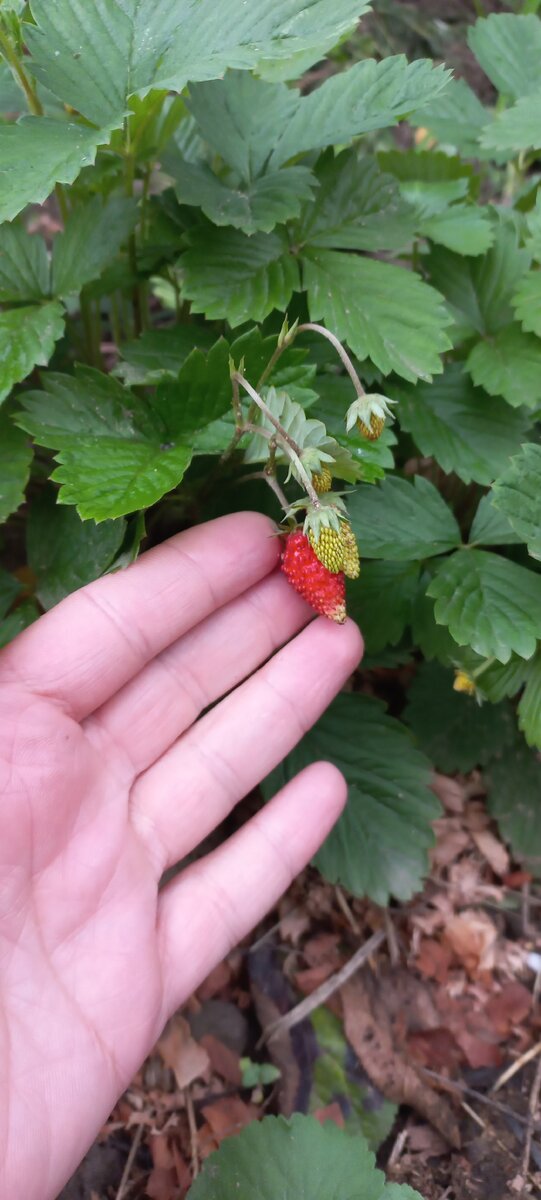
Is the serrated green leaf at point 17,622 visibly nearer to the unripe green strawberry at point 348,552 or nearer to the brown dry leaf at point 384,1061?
the unripe green strawberry at point 348,552

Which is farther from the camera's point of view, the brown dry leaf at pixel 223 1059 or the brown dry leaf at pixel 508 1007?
the brown dry leaf at pixel 508 1007

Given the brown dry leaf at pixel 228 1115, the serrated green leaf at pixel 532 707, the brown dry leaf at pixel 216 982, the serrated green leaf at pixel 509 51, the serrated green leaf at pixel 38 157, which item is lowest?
the brown dry leaf at pixel 228 1115

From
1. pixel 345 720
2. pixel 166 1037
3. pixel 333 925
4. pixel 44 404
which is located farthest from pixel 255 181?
pixel 166 1037

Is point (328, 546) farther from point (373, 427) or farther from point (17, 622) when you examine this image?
point (17, 622)

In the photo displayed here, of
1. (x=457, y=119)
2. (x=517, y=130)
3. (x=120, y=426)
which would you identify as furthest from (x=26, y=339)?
(x=457, y=119)

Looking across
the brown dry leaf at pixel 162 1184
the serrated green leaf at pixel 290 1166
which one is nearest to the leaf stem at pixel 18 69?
the serrated green leaf at pixel 290 1166

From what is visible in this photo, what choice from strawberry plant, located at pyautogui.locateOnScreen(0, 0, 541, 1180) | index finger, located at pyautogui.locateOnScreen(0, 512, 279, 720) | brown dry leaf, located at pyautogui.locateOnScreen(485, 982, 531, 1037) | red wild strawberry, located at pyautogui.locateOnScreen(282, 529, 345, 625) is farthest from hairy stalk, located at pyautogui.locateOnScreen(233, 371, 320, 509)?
brown dry leaf, located at pyautogui.locateOnScreen(485, 982, 531, 1037)

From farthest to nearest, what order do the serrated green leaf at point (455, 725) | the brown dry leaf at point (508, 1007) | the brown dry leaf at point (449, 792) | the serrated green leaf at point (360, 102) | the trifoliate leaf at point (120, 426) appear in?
the brown dry leaf at point (449, 792), the serrated green leaf at point (455, 725), the brown dry leaf at point (508, 1007), the serrated green leaf at point (360, 102), the trifoliate leaf at point (120, 426)
